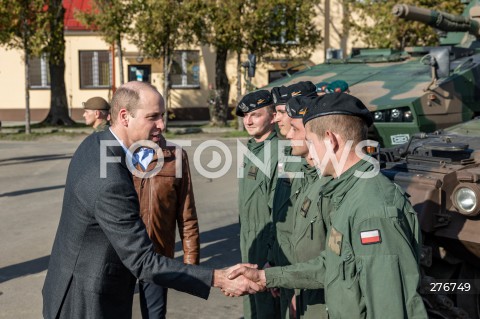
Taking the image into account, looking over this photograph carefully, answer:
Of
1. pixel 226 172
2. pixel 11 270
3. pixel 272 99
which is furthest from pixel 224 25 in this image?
pixel 272 99

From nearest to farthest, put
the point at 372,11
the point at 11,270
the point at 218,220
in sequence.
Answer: the point at 11,270 < the point at 218,220 < the point at 372,11

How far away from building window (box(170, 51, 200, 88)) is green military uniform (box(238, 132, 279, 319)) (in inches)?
1054

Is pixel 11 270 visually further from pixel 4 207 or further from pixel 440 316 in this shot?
pixel 440 316

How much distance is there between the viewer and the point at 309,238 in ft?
14.1

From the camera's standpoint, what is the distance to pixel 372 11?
27.8 meters

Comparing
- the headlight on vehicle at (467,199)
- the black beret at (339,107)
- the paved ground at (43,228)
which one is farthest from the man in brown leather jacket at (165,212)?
the black beret at (339,107)

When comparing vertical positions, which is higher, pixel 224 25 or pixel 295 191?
pixel 224 25

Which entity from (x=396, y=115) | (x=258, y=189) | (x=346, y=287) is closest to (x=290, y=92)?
(x=258, y=189)

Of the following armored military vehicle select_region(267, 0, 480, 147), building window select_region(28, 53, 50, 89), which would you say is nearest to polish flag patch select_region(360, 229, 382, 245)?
armored military vehicle select_region(267, 0, 480, 147)

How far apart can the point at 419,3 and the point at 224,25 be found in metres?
6.69

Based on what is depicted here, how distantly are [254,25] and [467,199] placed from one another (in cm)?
1988

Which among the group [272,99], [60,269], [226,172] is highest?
[272,99]

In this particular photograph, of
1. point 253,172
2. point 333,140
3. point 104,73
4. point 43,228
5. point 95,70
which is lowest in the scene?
point 43,228

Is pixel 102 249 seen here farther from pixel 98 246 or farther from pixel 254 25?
pixel 254 25
